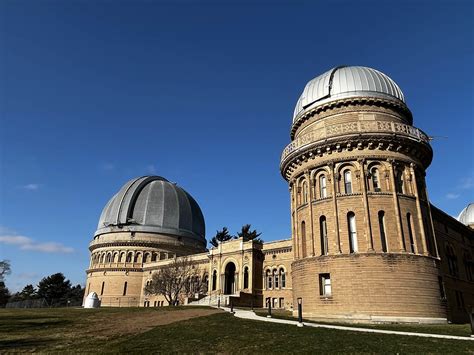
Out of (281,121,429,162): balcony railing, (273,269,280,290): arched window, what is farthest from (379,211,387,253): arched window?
(273,269,280,290): arched window

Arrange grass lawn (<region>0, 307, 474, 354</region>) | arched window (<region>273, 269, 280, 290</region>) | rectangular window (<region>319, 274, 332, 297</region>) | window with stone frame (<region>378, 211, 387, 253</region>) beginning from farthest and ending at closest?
1. arched window (<region>273, 269, 280, 290</region>)
2. rectangular window (<region>319, 274, 332, 297</region>)
3. window with stone frame (<region>378, 211, 387, 253</region>)
4. grass lawn (<region>0, 307, 474, 354</region>)

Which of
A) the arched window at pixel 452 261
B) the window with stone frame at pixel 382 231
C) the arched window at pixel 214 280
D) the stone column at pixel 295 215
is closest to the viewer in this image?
the window with stone frame at pixel 382 231

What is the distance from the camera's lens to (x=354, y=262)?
883 inches

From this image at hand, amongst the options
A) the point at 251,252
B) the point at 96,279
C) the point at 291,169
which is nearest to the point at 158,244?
the point at 96,279

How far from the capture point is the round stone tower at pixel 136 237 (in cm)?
5847

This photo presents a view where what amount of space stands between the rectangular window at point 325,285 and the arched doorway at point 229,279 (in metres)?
22.0

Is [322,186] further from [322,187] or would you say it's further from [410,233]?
[410,233]

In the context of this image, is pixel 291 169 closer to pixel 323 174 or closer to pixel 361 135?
pixel 323 174

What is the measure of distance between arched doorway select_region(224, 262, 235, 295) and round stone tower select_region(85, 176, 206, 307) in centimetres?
1958

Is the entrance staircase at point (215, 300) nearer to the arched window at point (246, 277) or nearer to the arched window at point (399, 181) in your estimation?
the arched window at point (246, 277)

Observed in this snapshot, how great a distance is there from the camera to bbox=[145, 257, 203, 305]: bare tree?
4416 cm

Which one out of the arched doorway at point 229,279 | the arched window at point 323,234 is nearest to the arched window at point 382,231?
the arched window at point 323,234

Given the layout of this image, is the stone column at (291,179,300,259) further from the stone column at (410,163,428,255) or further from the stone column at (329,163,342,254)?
the stone column at (410,163,428,255)

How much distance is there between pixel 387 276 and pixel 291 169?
11.3 meters
